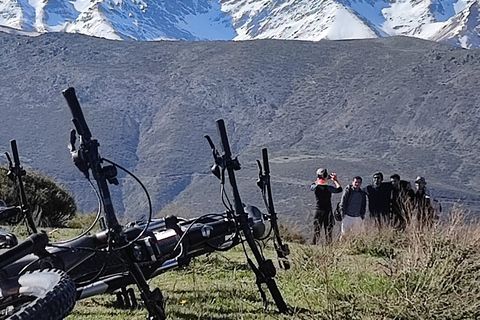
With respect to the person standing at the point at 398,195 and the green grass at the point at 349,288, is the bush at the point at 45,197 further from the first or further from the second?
the green grass at the point at 349,288

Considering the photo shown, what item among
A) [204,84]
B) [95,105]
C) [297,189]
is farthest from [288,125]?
[297,189]

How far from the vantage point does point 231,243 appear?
21.4ft

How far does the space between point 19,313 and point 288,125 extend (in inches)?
3532

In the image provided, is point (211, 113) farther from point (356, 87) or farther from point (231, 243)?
point (231, 243)

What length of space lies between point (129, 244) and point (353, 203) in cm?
730

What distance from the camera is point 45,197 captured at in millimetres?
17203

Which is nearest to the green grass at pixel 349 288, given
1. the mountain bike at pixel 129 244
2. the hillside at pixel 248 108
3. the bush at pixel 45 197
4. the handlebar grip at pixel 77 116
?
the mountain bike at pixel 129 244

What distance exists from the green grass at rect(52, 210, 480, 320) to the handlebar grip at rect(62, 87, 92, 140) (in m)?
1.63

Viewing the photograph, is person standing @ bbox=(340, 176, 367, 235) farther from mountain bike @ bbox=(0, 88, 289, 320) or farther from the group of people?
mountain bike @ bbox=(0, 88, 289, 320)

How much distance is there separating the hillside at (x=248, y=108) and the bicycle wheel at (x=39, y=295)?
147 feet

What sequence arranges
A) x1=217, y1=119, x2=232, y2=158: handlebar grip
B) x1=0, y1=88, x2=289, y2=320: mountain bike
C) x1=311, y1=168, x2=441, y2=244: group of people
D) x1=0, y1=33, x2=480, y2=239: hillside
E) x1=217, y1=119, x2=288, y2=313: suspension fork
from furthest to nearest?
x1=0, y1=33, x2=480, y2=239: hillside < x1=311, y1=168, x2=441, y2=244: group of people < x1=217, y1=119, x2=232, y2=158: handlebar grip < x1=217, y1=119, x2=288, y2=313: suspension fork < x1=0, y1=88, x2=289, y2=320: mountain bike

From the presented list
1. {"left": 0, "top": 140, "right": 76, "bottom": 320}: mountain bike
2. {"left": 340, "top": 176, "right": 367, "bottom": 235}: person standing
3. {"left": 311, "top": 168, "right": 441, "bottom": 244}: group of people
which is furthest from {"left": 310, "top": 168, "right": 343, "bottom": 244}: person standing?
{"left": 0, "top": 140, "right": 76, "bottom": 320}: mountain bike

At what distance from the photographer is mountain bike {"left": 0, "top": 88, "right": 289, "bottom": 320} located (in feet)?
15.8

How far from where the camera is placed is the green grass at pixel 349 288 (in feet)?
17.1
